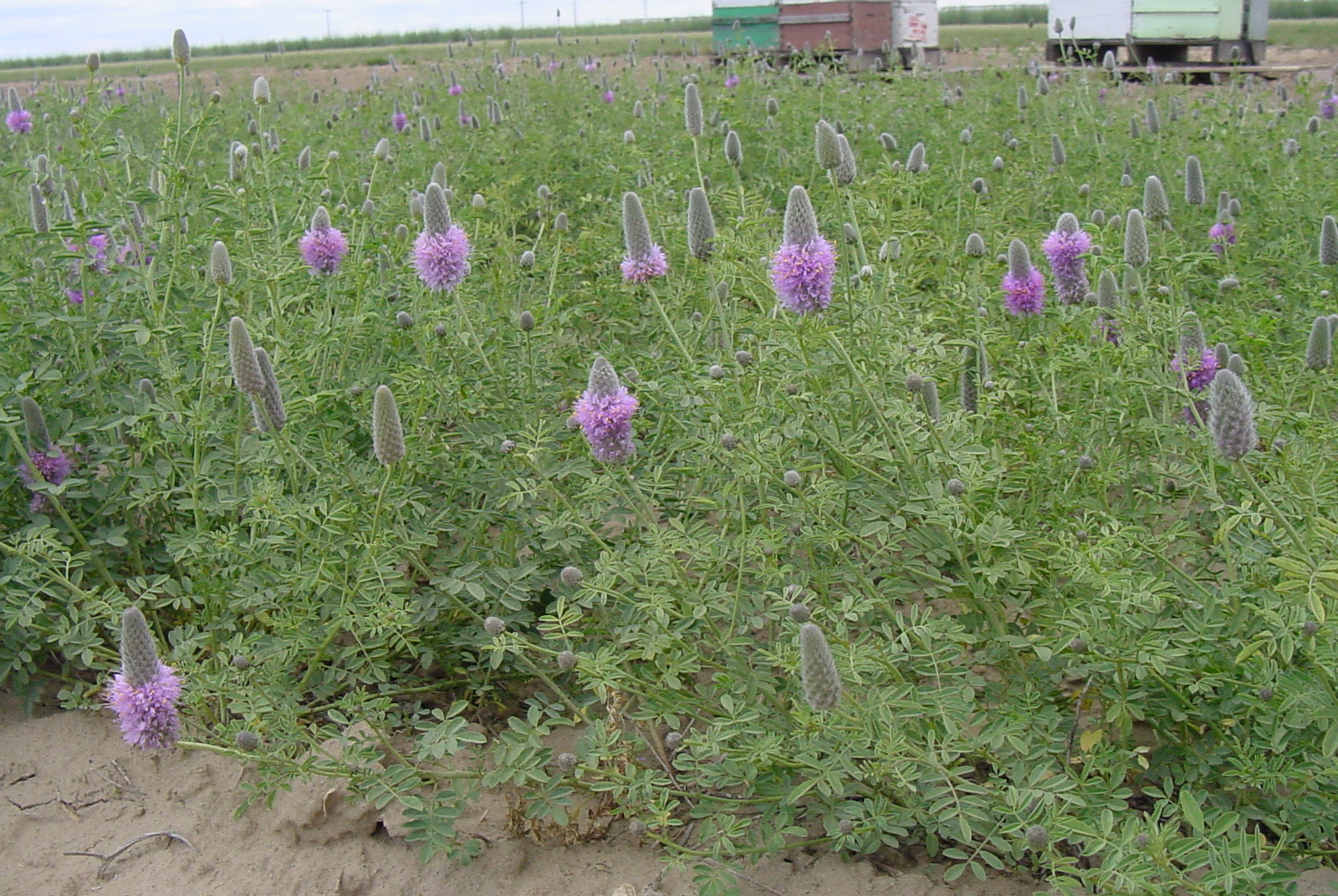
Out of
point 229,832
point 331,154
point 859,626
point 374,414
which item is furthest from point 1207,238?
point 229,832

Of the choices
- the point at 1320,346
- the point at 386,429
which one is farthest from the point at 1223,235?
the point at 386,429

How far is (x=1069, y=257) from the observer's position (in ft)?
12.0

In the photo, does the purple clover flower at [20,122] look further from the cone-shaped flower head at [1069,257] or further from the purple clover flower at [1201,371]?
the purple clover flower at [1201,371]

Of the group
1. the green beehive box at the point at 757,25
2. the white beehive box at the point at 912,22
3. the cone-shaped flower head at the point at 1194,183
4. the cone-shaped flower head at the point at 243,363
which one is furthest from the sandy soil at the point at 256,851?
the white beehive box at the point at 912,22

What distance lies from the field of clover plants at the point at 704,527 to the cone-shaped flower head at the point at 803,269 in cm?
3

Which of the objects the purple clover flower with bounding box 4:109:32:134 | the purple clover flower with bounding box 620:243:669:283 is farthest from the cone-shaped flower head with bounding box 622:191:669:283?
the purple clover flower with bounding box 4:109:32:134

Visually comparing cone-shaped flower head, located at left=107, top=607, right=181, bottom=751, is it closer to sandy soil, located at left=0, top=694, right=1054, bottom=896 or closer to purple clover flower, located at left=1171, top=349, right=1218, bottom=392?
sandy soil, located at left=0, top=694, right=1054, bottom=896

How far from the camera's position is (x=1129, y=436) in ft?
10.7

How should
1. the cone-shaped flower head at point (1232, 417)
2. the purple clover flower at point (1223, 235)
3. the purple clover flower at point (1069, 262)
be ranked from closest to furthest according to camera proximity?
the cone-shaped flower head at point (1232, 417), the purple clover flower at point (1069, 262), the purple clover flower at point (1223, 235)

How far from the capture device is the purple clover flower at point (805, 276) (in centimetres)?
282

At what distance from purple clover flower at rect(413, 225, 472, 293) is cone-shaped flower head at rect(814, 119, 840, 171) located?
3.76 ft

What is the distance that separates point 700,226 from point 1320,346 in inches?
67.9

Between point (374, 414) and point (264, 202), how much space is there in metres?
2.15

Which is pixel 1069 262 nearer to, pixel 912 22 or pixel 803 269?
pixel 803 269
